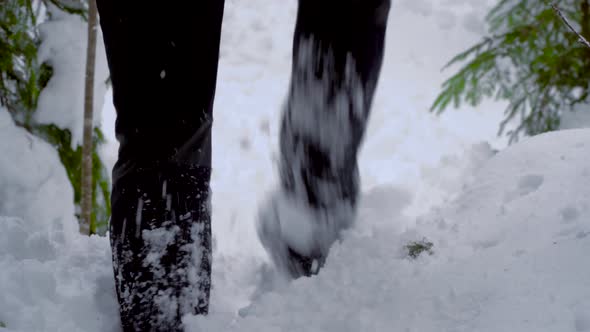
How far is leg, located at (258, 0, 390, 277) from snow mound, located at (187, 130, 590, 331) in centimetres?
11

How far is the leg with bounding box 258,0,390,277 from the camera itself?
1331 millimetres

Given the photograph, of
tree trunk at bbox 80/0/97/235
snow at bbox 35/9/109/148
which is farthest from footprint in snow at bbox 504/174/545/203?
snow at bbox 35/9/109/148

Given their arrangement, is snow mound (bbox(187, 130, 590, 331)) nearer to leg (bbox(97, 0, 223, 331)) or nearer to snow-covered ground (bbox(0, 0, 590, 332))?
snow-covered ground (bbox(0, 0, 590, 332))

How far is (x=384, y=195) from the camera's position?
2.66 meters

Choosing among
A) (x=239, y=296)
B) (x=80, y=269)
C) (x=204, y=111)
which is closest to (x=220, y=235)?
(x=239, y=296)

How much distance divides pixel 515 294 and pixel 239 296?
2.72 ft

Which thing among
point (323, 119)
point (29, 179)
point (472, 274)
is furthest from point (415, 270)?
point (29, 179)

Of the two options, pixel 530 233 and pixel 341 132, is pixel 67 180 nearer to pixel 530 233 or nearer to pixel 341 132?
pixel 341 132

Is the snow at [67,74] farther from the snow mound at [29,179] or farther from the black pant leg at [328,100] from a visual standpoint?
the black pant leg at [328,100]

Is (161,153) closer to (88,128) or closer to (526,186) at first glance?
(526,186)

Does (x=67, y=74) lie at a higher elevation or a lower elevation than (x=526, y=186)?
higher

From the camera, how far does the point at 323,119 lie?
133 cm

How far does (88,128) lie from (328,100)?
2737 mm

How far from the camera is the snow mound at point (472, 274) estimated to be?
36.2 inches
